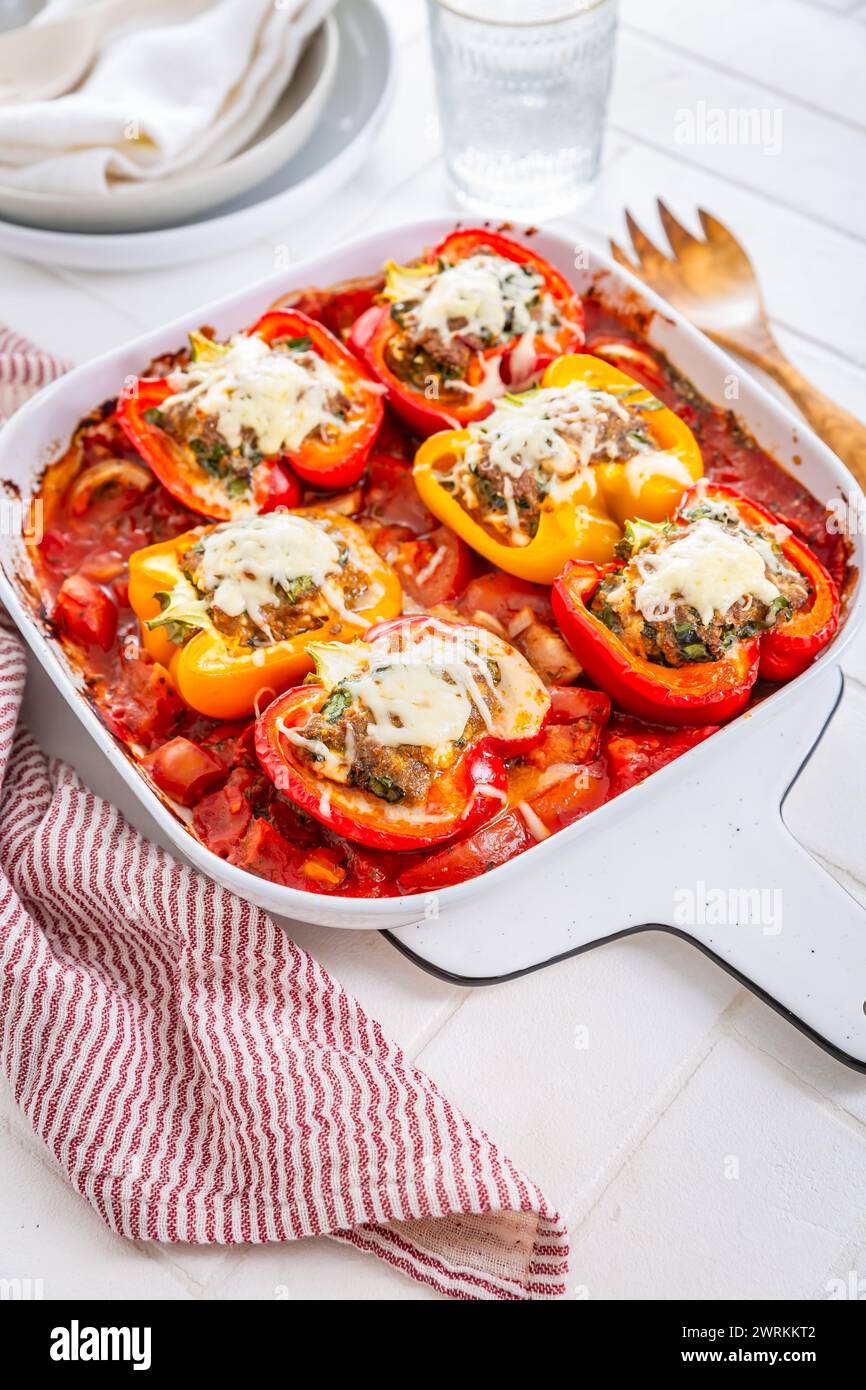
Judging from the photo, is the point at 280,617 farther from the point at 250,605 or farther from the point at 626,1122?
the point at 626,1122

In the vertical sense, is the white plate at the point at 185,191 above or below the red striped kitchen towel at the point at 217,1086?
above

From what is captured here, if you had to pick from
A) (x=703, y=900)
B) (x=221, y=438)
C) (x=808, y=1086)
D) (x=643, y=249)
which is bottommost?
(x=808, y=1086)

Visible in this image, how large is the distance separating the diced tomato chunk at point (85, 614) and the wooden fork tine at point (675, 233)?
161 cm

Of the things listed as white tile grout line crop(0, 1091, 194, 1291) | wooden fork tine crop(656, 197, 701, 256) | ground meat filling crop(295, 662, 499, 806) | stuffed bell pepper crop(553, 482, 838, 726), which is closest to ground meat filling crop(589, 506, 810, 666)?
stuffed bell pepper crop(553, 482, 838, 726)

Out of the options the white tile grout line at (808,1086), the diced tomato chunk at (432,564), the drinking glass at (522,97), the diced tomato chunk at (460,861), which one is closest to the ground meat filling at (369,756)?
the diced tomato chunk at (460,861)

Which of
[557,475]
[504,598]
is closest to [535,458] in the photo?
[557,475]

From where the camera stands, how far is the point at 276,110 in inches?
135

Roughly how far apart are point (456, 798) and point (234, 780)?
40 cm

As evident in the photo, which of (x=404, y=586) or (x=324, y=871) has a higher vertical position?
(x=404, y=586)

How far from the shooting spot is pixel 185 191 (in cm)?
310

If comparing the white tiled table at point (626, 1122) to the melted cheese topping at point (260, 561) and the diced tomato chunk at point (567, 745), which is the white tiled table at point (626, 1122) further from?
the melted cheese topping at point (260, 561)

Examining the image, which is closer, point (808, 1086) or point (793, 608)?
point (808, 1086)

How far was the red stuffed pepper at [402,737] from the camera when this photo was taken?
2.09m

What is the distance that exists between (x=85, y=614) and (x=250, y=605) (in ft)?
1.19
